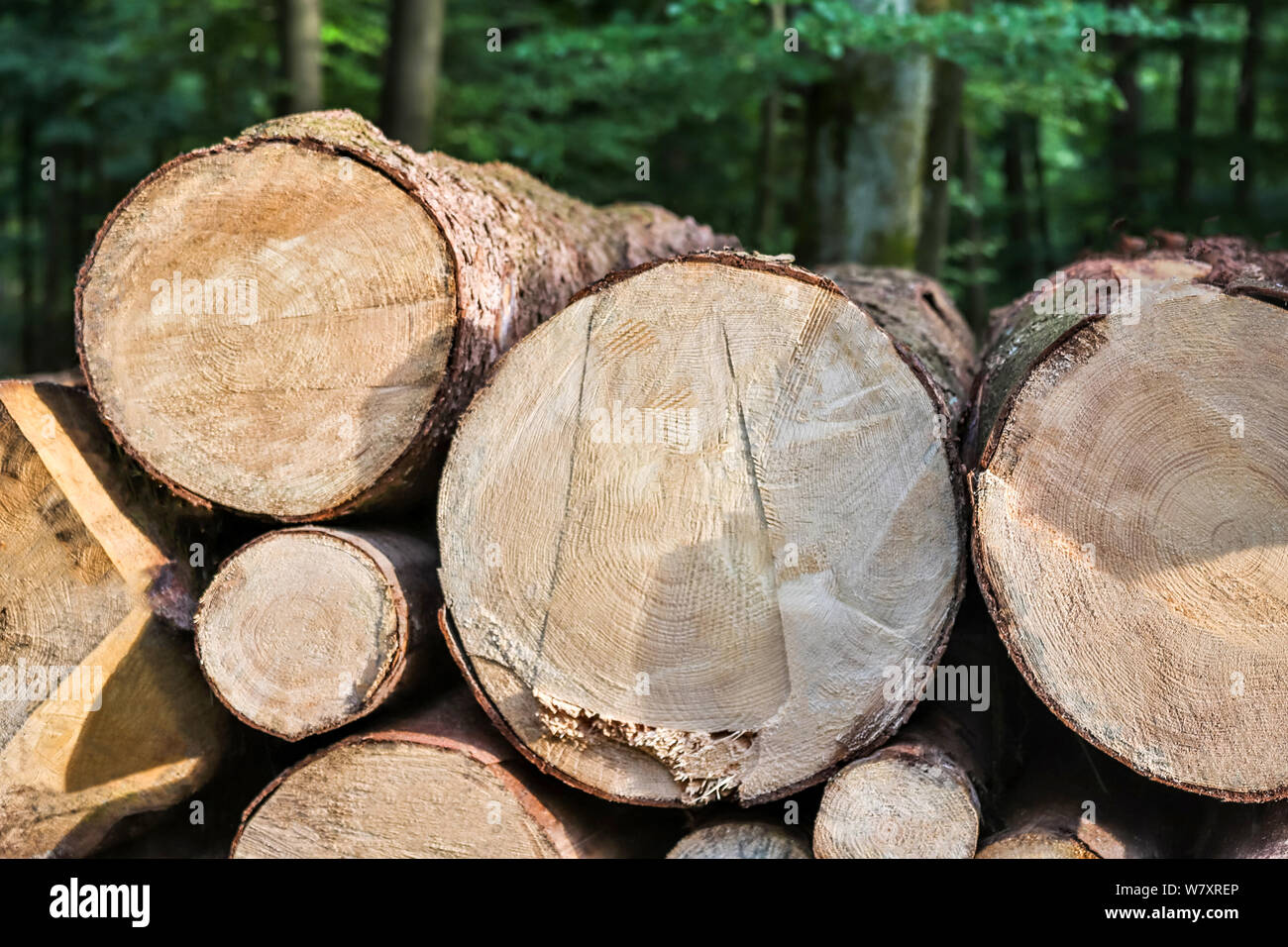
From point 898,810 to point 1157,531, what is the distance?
2.33 ft

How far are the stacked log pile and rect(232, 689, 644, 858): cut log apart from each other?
1 centimetres

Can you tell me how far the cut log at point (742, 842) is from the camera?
2291mm

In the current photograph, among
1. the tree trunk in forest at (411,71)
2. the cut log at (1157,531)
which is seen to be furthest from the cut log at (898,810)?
the tree trunk in forest at (411,71)

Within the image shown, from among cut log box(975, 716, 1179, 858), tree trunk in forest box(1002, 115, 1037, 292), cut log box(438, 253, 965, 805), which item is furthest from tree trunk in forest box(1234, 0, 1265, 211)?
cut log box(438, 253, 965, 805)

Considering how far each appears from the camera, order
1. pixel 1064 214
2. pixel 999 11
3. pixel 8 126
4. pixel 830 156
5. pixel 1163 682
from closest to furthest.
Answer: pixel 1163 682
pixel 999 11
pixel 830 156
pixel 1064 214
pixel 8 126

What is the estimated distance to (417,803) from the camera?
237 cm

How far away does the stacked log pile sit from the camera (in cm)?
212

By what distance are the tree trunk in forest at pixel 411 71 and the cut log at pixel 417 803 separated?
5.06 metres

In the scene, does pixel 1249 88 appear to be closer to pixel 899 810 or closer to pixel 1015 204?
pixel 1015 204

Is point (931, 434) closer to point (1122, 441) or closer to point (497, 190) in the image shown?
point (1122, 441)

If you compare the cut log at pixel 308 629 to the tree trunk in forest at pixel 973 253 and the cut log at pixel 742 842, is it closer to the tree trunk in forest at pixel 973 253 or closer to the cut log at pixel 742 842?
the cut log at pixel 742 842
